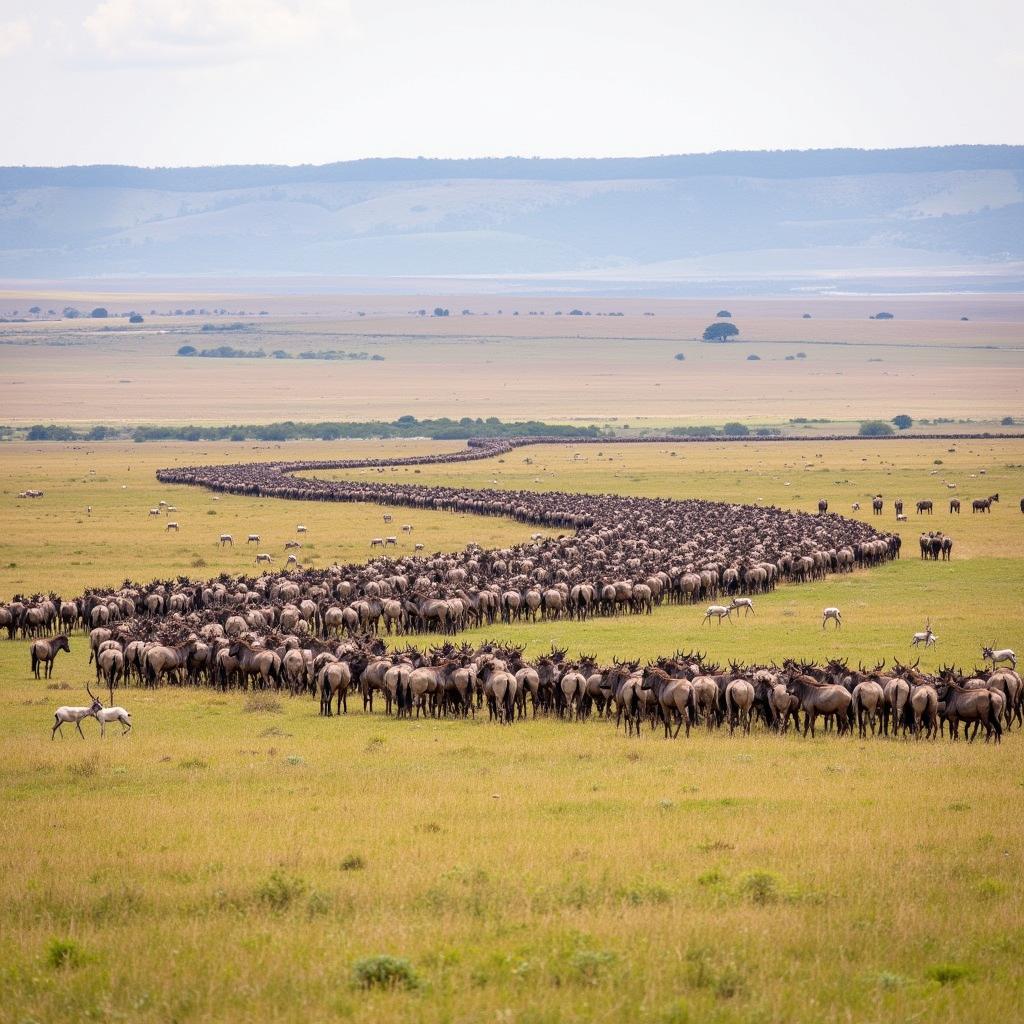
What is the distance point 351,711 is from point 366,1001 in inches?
619

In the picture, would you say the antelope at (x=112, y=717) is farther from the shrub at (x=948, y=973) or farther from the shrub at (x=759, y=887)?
the shrub at (x=948, y=973)

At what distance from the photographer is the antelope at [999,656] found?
26500mm

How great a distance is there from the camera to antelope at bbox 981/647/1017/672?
86.9 feet

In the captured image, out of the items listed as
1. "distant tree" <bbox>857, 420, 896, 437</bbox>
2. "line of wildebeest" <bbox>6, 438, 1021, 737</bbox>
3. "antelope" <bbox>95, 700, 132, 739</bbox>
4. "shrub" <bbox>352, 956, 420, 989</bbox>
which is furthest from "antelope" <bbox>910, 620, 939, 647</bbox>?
"distant tree" <bbox>857, 420, 896, 437</bbox>

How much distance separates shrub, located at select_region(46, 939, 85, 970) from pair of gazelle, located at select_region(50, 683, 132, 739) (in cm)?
1102

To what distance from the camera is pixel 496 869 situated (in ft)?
47.2

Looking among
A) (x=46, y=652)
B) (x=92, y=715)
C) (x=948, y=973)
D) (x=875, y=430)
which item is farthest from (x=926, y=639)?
(x=875, y=430)

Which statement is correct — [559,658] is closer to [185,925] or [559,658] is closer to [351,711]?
[351,711]

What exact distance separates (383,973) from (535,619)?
88.0 ft

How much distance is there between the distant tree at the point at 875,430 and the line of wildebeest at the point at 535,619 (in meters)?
59.8

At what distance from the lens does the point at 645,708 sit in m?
23.5

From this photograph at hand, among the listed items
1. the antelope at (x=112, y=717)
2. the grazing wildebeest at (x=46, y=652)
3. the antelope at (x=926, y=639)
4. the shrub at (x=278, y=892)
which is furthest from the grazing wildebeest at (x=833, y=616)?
the shrub at (x=278, y=892)

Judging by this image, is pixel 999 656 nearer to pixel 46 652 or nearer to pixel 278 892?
pixel 278 892

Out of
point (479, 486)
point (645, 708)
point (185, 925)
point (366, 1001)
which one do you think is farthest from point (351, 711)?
point (479, 486)
